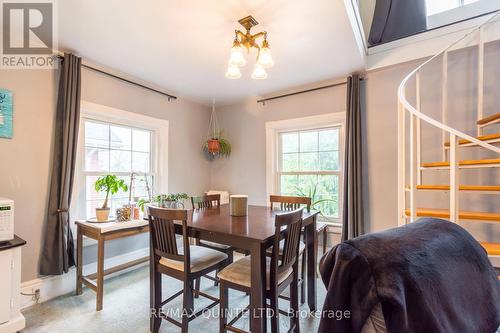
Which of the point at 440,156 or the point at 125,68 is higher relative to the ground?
the point at 125,68

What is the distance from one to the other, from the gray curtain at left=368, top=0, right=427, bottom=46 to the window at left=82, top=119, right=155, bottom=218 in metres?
3.09

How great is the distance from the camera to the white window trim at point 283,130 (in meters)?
3.11

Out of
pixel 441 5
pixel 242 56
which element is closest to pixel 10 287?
pixel 242 56

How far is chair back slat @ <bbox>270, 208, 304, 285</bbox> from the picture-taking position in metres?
1.41

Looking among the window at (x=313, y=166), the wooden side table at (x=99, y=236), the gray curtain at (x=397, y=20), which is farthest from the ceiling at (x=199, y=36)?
the wooden side table at (x=99, y=236)

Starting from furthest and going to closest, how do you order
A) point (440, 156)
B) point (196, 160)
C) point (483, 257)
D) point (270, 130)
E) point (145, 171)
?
point (196, 160)
point (270, 130)
point (145, 171)
point (440, 156)
point (483, 257)

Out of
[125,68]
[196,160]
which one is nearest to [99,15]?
[125,68]

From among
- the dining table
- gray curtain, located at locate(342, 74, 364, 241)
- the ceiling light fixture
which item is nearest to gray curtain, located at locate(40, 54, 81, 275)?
the dining table

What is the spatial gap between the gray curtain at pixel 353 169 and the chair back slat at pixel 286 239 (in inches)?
51.4

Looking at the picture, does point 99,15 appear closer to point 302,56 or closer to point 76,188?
point 76,188

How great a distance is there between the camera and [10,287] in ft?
5.61

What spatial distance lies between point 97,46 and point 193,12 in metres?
1.11

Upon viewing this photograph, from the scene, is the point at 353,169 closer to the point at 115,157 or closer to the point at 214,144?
the point at 214,144

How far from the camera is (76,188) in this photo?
253cm
